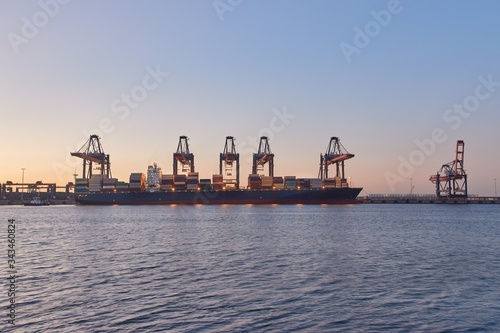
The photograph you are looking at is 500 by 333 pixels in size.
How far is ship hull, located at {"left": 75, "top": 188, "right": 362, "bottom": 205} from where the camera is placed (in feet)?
471

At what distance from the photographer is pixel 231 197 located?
5832 inches

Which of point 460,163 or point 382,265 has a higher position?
point 460,163

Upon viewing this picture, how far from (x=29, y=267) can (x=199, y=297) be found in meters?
14.0

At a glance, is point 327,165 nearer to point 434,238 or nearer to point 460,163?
point 460,163

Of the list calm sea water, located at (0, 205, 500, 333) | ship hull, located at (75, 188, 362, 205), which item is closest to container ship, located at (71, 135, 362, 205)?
ship hull, located at (75, 188, 362, 205)

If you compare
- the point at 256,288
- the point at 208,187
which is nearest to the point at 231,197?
the point at 208,187

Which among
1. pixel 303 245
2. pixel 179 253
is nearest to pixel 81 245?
pixel 179 253

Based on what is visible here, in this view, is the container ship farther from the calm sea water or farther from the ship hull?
the calm sea water

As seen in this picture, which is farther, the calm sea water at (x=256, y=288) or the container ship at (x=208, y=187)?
the container ship at (x=208, y=187)

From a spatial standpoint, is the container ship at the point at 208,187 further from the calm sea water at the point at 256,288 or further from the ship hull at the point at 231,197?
the calm sea water at the point at 256,288

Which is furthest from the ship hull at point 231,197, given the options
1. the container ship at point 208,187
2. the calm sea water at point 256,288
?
the calm sea water at point 256,288

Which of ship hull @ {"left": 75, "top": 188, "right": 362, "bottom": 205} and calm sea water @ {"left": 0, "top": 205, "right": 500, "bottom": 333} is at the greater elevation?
ship hull @ {"left": 75, "top": 188, "right": 362, "bottom": 205}

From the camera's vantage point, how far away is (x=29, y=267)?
88.5ft

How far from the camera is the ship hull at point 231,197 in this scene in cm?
14362
